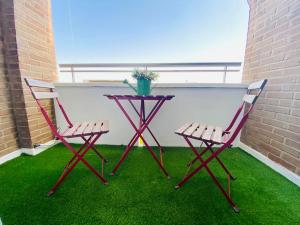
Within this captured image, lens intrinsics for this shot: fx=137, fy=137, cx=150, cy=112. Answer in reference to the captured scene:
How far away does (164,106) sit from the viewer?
2094 mm

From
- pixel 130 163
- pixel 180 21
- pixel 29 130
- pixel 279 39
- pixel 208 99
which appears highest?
pixel 180 21

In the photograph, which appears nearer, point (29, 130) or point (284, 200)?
point (284, 200)

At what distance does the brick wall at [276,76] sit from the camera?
4.39 feet

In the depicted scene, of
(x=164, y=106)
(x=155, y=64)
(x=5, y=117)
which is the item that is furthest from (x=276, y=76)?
(x=5, y=117)

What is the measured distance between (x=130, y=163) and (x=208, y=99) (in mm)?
1437

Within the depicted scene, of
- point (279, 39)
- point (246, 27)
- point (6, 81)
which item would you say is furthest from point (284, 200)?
point (6, 81)

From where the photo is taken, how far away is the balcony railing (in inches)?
93.4

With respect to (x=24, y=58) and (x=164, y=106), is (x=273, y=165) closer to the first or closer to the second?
(x=164, y=106)

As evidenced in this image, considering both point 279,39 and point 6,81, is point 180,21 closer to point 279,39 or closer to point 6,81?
point 279,39

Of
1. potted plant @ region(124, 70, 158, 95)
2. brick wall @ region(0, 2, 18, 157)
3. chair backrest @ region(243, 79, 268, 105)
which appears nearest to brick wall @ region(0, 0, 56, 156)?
brick wall @ region(0, 2, 18, 157)

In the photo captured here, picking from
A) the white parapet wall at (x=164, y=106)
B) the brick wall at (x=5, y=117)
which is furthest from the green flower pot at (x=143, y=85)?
the brick wall at (x=5, y=117)

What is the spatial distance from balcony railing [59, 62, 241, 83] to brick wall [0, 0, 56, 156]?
0.50 meters

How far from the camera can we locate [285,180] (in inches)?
53.7

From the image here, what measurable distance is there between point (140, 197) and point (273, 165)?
1.56 meters
